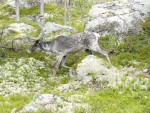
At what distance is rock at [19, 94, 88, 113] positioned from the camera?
1736 cm

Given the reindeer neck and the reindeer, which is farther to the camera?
the reindeer neck

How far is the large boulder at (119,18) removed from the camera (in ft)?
106

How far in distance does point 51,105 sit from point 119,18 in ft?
59.6

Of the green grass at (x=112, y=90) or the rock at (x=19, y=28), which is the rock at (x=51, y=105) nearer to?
the green grass at (x=112, y=90)

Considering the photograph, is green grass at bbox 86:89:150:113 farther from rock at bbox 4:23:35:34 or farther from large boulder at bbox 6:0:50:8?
large boulder at bbox 6:0:50:8

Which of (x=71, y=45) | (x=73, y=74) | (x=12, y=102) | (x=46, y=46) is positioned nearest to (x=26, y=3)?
(x=46, y=46)

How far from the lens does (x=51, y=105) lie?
58.0 ft

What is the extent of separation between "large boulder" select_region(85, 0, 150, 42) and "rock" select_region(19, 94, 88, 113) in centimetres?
1515

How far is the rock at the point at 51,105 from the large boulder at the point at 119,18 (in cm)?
1515

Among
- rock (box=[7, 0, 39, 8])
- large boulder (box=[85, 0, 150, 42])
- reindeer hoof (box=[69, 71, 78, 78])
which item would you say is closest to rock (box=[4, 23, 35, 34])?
large boulder (box=[85, 0, 150, 42])

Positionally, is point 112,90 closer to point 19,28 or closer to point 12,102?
point 12,102

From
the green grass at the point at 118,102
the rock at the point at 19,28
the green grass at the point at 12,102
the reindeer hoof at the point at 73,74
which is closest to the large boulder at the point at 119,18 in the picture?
the rock at the point at 19,28

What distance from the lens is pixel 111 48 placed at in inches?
1203

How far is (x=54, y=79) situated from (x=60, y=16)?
61.7 m
